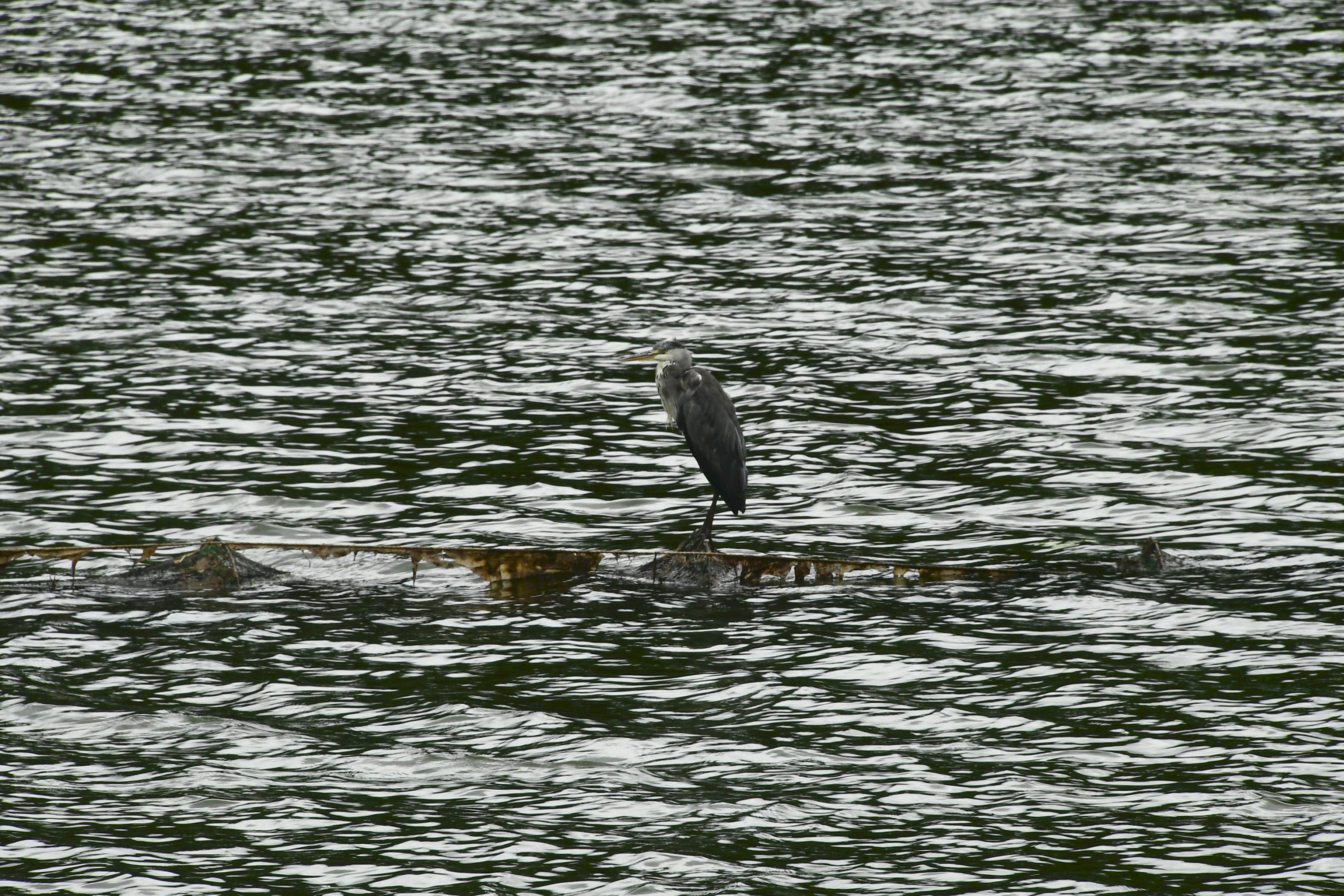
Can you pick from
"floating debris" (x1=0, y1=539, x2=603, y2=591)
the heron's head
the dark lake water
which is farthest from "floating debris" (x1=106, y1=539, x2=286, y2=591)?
the heron's head

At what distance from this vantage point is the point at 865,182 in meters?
24.8

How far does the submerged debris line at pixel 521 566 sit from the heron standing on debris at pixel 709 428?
412 millimetres

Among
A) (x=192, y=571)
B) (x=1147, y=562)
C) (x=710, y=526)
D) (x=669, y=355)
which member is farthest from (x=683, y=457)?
(x=192, y=571)

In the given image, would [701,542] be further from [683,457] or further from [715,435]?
[683,457]

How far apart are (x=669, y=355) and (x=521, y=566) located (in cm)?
249

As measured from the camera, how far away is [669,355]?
46.9 ft

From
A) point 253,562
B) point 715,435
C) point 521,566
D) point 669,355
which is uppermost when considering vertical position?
point 669,355

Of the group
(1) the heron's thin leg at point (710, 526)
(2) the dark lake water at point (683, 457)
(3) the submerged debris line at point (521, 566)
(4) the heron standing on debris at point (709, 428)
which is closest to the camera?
(2) the dark lake water at point (683, 457)

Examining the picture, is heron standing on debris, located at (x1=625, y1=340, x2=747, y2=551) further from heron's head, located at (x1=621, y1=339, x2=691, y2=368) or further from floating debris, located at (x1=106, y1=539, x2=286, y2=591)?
floating debris, located at (x1=106, y1=539, x2=286, y2=591)

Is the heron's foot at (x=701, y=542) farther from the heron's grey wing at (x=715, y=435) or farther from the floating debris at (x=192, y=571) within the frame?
the floating debris at (x=192, y=571)

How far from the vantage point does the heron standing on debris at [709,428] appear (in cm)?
1303

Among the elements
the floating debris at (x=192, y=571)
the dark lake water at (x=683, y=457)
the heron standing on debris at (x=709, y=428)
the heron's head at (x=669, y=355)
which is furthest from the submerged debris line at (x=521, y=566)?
the heron's head at (x=669, y=355)

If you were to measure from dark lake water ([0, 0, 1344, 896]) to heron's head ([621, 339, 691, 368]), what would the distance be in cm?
119

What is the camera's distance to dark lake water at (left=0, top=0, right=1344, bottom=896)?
9352 millimetres
